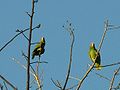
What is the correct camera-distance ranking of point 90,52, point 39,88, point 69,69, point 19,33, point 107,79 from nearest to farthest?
1. point 19,33
2. point 69,69
3. point 39,88
4. point 107,79
5. point 90,52

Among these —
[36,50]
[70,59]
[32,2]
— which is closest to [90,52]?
[36,50]

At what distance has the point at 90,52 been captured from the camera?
8.15m

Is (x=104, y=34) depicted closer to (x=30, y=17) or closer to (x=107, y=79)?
(x=107, y=79)

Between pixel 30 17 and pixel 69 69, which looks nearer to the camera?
pixel 30 17

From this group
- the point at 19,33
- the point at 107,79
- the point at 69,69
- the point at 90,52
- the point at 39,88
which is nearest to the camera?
the point at 19,33

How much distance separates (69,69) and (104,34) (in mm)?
639

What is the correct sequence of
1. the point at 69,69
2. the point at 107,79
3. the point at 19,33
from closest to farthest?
1. the point at 19,33
2. the point at 69,69
3. the point at 107,79

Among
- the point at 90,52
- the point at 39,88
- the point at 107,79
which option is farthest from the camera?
the point at 90,52

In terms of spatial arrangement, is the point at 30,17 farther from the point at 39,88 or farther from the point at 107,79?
the point at 107,79

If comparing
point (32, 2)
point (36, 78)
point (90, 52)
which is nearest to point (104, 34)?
point (36, 78)

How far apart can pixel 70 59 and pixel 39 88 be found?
1.58ft

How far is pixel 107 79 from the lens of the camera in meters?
Result: 4.52

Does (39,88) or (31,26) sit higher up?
→ (31,26)

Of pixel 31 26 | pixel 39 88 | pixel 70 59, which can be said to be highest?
pixel 31 26
